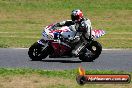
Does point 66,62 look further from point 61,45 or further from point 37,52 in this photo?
point 37,52

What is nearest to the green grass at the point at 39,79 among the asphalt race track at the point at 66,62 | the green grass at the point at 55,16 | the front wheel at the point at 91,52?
the asphalt race track at the point at 66,62

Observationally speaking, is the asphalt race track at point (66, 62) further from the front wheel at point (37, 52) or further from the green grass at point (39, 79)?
the green grass at point (39, 79)

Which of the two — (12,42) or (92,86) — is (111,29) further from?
(92,86)

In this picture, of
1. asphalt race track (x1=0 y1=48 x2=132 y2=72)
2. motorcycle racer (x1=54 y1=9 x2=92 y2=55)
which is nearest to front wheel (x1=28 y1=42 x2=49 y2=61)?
asphalt race track (x1=0 y1=48 x2=132 y2=72)

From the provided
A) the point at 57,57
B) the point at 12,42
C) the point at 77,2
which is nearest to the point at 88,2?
the point at 77,2

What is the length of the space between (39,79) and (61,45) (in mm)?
4994

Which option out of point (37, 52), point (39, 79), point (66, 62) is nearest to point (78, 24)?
point (66, 62)

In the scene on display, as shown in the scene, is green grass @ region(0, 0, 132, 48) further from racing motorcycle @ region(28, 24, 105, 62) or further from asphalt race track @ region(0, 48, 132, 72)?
racing motorcycle @ region(28, 24, 105, 62)

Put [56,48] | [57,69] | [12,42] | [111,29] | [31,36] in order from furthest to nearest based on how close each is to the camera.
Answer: [111,29] < [31,36] < [12,42] < [56,48] < [57,69]

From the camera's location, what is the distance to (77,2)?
4984cm

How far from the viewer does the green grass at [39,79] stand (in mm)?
13367

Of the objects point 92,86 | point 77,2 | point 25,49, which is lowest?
point 77,2

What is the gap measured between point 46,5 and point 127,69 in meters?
31.3

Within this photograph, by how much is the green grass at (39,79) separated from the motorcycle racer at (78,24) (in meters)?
3.28
